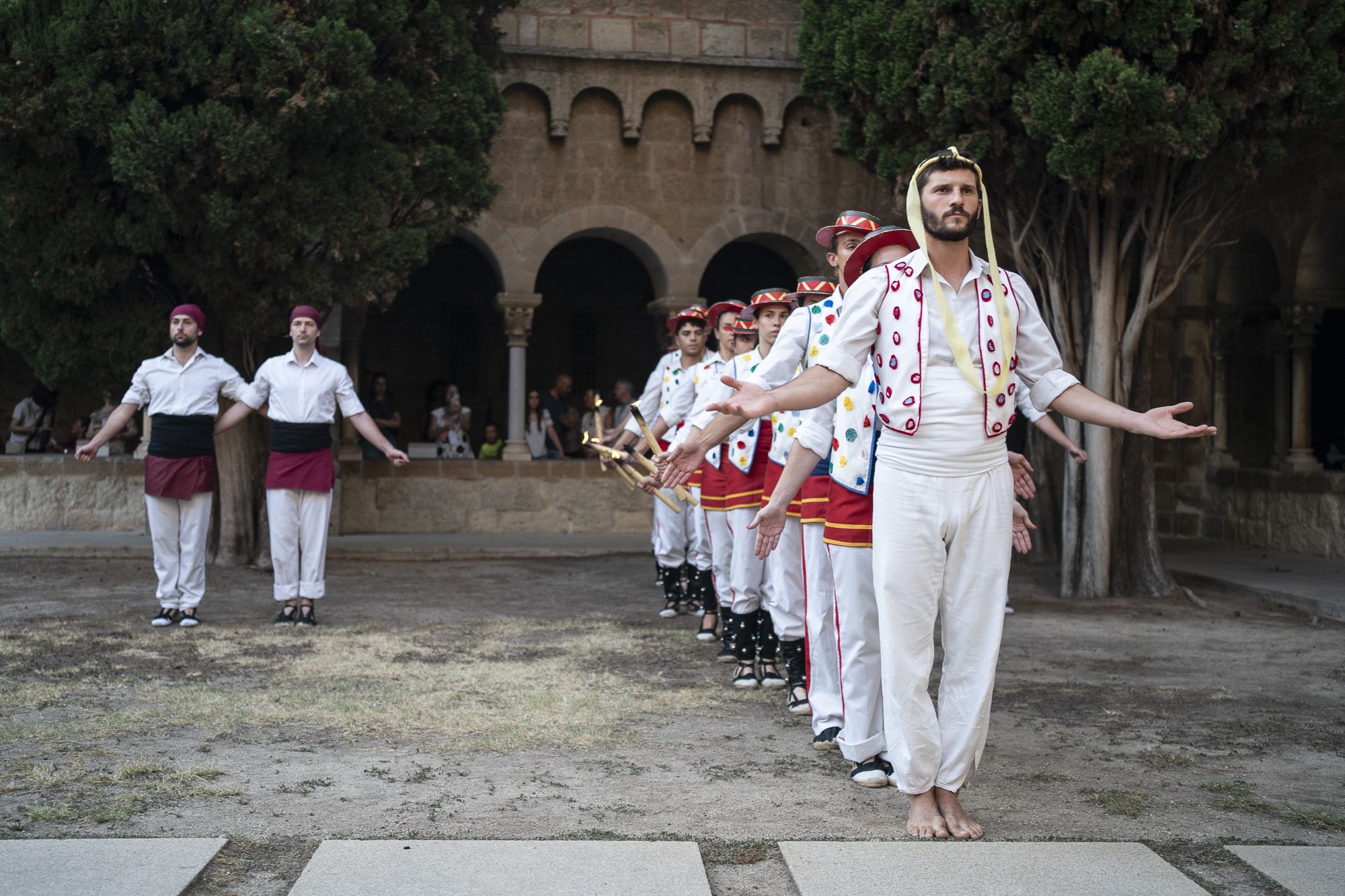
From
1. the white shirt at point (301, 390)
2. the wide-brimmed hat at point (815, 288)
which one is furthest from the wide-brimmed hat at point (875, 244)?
the white shirt at point (301, 390)

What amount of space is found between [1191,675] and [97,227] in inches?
332

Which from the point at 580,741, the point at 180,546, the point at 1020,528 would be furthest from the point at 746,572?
the point at 180,546

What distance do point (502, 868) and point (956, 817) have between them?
134cm

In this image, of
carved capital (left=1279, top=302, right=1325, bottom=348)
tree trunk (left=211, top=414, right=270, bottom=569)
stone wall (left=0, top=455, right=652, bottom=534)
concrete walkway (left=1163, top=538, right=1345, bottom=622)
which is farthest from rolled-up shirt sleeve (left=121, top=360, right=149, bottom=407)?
carved capital (left=1279, top=302, right=1325, bottom=348)

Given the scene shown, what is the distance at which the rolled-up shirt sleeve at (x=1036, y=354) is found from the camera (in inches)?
170

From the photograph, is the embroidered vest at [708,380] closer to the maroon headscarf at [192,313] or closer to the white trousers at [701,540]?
the white trousers at [701,540]

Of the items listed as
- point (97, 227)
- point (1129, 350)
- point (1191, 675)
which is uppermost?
point (97, 227)

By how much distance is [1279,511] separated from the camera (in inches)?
550

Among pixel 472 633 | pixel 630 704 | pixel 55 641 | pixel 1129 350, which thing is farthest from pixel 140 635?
pixel 1129 350

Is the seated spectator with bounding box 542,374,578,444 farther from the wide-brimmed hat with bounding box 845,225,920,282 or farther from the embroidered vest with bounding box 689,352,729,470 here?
the wide-brimmed hat with bounding box 845,225,920,282

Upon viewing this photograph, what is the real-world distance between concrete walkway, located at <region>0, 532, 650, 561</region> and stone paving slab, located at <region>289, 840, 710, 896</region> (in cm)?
987

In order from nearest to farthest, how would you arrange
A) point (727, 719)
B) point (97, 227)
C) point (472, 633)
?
point (727, 719)
point (472, 633)
point (97, 227)

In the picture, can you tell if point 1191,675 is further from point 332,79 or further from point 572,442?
point 572,442

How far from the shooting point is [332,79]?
10867 mm
